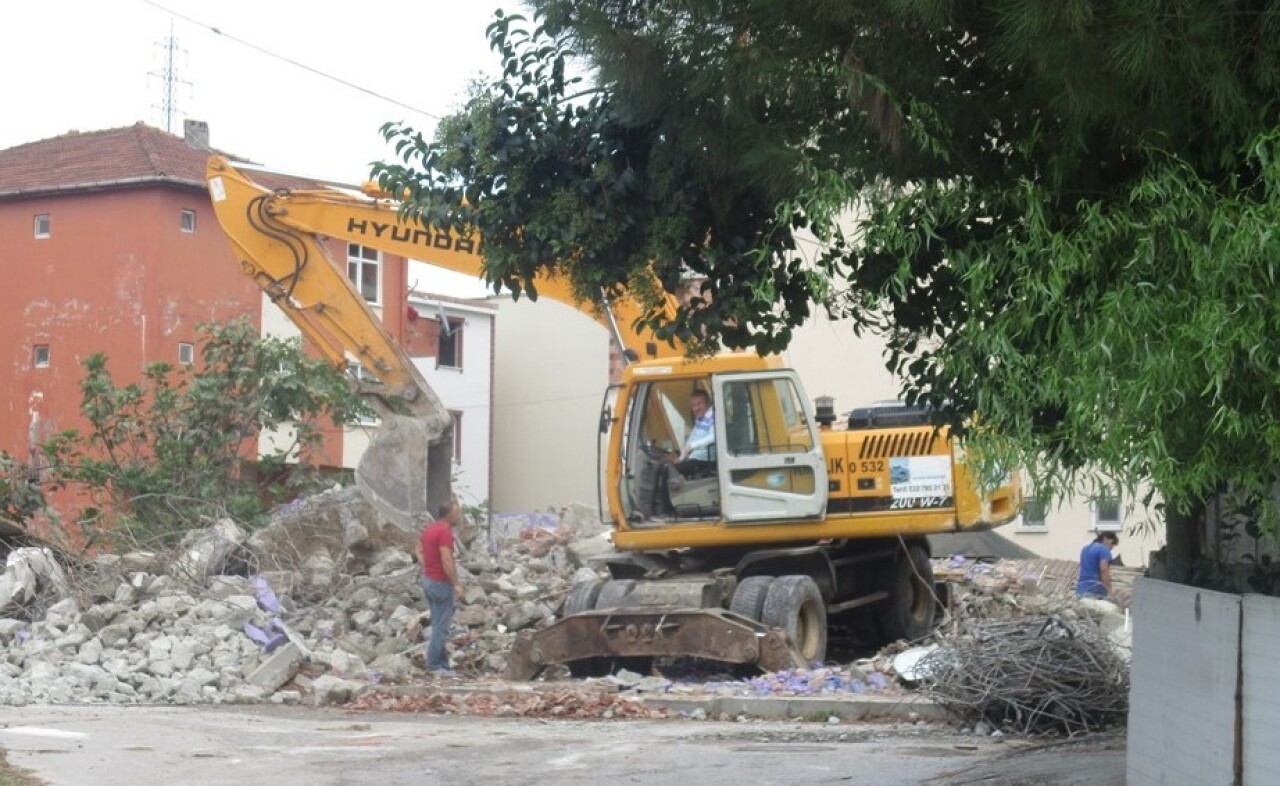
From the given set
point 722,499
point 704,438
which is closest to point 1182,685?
point 722,499

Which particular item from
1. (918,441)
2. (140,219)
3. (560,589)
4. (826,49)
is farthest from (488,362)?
(826,49)

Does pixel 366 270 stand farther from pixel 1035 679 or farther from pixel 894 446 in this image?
pixel 1035 679

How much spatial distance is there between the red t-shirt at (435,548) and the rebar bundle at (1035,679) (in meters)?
6.04

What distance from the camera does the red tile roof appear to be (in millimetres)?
41938

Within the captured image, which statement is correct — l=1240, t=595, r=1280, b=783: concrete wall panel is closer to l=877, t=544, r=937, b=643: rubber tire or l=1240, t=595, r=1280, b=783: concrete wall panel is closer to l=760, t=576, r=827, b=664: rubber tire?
l=760, t=576, r=827, b=664: rubber tire

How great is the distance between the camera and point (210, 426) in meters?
25.3

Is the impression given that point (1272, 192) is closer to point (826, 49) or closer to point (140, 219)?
point (826, 49)

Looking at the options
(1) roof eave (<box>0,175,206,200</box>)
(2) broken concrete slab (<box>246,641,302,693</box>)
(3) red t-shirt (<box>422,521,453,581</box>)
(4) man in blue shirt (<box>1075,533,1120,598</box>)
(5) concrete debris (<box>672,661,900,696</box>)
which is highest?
(1) roof eave (<box>0,175,206,200</box>)

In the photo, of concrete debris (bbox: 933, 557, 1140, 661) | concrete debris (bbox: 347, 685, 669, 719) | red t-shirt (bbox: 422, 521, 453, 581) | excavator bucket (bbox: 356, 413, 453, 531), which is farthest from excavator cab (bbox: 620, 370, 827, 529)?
excavator bucket (bbox: 356, 413, 453, 531)

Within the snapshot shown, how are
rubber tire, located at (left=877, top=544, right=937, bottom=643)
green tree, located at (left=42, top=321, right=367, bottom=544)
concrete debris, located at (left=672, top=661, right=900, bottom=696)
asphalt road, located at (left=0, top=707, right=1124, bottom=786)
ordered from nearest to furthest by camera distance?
asphalt road, located at (left=0, top=707, right=1124, bottom=786) < concrete debris, located at (left=672, top=661, right=900, bottom=696) < rubber tire, located at (left=877, top=544, right=937, bottom=643) < green tree, located at (left=42, top=321, right=367, bottom=544)

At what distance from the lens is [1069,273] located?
6598 millimetres

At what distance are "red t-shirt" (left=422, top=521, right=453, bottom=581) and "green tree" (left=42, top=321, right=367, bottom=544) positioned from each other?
6608mm

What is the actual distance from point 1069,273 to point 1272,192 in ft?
2.78

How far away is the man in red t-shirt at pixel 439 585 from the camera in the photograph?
1762cm
